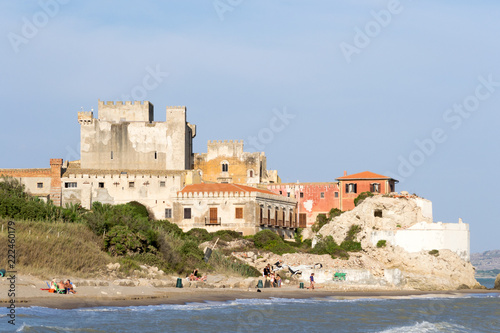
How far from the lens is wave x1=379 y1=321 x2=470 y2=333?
80.6 ft

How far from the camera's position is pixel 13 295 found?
76.5ft

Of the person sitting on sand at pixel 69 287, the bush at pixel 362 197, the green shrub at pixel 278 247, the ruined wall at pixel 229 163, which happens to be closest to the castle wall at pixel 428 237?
the green shrub at pixel 278 247

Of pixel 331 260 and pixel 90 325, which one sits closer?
pixel 90 325

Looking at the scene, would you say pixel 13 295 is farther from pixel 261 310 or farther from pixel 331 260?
pixel 331 260

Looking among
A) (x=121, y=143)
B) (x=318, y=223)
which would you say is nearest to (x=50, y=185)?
(x=121, y=143)

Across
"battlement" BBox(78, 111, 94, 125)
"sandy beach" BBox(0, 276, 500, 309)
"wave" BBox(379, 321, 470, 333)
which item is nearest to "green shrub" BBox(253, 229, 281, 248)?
"sandy beach" BBox(0, 276, 500, 309)

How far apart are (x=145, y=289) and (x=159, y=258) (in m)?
7.37

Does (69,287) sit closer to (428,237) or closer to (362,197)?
(428,237)

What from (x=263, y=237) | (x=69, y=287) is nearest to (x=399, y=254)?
(x=263, y=237)

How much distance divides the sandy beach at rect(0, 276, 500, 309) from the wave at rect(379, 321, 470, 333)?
7573 millimetres

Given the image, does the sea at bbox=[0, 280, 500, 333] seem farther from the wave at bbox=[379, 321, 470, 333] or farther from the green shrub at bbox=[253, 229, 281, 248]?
the green shrub at bbox=[253, 229, 281, 248]

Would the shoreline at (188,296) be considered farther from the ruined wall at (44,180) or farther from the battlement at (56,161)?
the battlement at (56,161)

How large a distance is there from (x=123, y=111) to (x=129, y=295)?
133ft

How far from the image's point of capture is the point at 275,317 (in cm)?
2609
